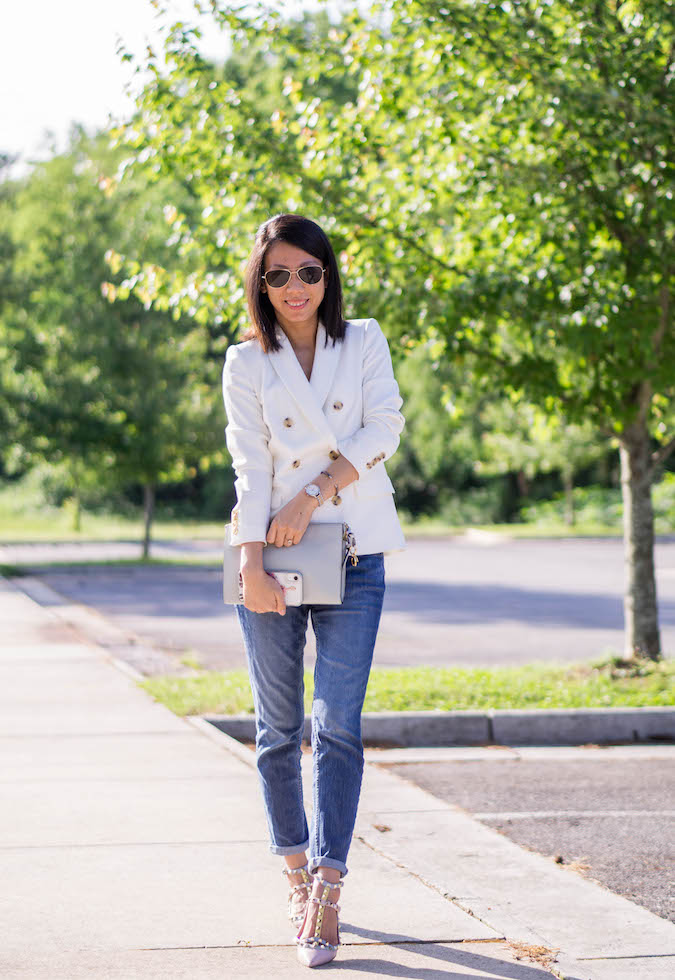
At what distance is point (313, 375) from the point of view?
12.3 feet

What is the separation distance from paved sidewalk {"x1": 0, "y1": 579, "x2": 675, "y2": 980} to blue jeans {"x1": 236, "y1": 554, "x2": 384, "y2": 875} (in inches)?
13.8

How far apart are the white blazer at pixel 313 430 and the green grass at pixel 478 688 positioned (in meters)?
3.92

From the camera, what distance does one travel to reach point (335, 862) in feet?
12.0

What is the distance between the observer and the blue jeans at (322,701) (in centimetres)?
368

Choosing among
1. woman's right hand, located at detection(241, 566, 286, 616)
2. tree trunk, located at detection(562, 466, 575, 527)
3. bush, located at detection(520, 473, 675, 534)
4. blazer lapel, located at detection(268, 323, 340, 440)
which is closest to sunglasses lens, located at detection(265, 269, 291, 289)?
blazer lapel, located at detection(268, 323, 340, 440)

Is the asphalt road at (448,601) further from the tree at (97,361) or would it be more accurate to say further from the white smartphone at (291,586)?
the white smartphone at (291,586)

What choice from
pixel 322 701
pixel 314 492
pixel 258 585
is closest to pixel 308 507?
pixel 314 492

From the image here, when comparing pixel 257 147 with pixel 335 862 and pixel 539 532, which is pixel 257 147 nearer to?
pixel 335 862

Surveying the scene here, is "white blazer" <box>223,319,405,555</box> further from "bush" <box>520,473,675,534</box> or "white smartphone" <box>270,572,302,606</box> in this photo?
"bush" <box>520,473,675,534</box>

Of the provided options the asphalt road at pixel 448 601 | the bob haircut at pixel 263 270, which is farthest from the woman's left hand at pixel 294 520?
the asphalt road at pixel 448 601

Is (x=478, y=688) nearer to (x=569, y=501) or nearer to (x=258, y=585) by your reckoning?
(x=258, y=585)

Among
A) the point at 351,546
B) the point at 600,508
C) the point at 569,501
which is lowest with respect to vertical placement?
the point at 600,508

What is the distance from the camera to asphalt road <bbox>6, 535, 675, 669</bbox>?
465 inches

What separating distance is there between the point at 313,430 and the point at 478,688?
481 cm
